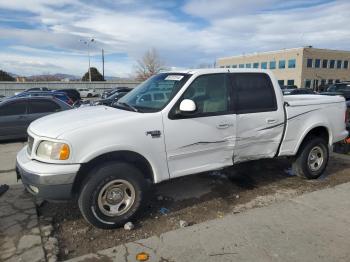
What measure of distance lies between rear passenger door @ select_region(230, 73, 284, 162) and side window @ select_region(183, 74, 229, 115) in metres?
0.17

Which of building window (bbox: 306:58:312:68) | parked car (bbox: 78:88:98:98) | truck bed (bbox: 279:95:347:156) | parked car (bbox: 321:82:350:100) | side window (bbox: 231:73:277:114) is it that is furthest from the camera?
building window (bbox: 306:58:312:68)

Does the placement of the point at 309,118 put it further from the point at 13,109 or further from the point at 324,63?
the point at 324,63

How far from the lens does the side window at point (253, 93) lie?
4.58 metres

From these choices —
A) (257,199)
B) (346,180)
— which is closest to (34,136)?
(257,199)

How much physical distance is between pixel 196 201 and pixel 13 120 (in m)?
7.85

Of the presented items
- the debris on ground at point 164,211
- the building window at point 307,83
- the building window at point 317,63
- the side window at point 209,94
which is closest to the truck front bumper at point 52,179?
the debris on ground at point 164,211

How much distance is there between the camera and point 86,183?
360cm

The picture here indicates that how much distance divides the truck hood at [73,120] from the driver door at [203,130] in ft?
2.03

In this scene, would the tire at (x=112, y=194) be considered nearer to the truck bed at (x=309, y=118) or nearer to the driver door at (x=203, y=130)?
the driver door at (x=203, y=130)

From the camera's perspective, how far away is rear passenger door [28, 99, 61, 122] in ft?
34.7

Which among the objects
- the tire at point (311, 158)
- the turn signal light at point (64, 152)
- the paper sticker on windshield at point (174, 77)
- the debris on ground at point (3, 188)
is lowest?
the debris on ground at point (3, 188)

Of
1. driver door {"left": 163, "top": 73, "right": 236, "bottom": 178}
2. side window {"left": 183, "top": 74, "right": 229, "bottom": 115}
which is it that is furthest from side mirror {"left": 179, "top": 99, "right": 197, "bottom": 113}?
side window {"left": 183, "top": 74, "right": 229, "bottom": 115}

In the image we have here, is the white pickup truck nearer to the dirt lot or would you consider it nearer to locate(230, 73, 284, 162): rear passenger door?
locate(230, 73, 284, 162): rear passenger door

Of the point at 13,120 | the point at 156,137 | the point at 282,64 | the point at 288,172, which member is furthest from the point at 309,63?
the point at 156,137
